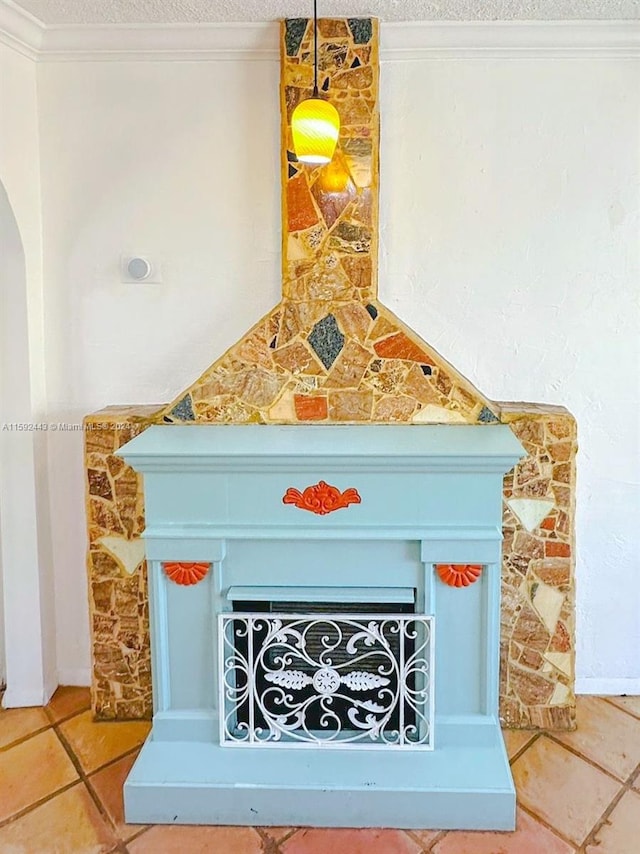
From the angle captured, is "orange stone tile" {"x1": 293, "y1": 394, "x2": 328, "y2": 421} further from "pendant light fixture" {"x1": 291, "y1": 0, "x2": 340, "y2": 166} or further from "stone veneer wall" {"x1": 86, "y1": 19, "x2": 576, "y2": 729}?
"pendant light fixture" {"x1": 291, "y1": 0, "x2": 340, "y2": 166}

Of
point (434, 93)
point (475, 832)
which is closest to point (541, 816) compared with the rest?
point (475, 832)

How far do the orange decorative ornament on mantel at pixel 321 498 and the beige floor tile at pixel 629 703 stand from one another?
1.45 metres

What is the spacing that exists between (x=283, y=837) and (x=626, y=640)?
4.98 feet

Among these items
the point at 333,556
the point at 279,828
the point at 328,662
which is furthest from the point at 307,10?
the point at 279,828

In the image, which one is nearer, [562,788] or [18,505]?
[562,788]

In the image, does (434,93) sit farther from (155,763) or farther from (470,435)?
(155,763)

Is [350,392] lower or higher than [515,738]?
higher

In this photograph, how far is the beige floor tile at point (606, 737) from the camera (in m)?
2.19

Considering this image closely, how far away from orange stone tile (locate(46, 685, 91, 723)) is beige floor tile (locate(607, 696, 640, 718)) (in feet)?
6.84

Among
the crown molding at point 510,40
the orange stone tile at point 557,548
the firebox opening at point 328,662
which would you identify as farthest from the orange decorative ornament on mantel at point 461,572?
the crown molding at point 510,40

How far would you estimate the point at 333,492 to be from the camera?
2.00 meters

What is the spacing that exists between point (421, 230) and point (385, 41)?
667 mm

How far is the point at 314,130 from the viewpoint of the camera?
6.01 feet

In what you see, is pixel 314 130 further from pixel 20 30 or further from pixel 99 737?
pixel 99 737
